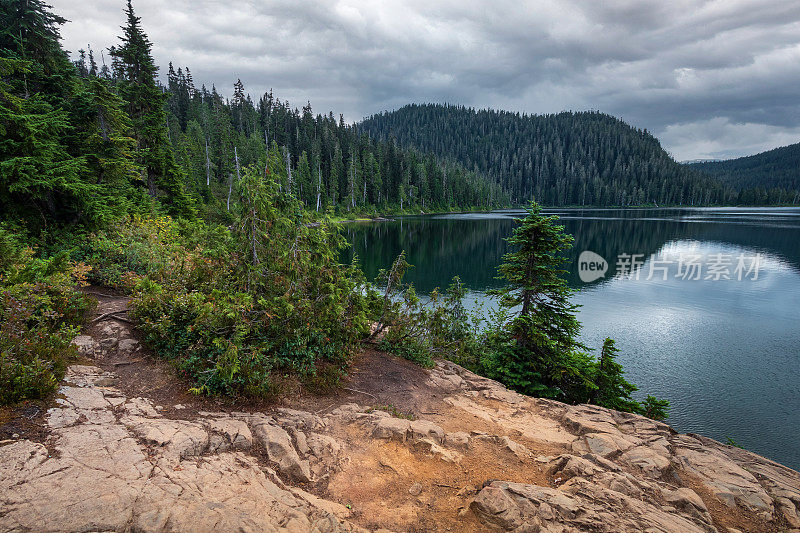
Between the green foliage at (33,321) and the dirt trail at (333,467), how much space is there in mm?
362

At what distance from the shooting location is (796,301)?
88.7ft

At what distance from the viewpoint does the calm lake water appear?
1449 cm

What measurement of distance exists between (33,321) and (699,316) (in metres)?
32.8

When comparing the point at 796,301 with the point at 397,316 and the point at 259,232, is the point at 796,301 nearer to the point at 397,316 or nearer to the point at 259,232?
the point at 397,316

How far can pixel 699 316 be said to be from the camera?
24.4 metres

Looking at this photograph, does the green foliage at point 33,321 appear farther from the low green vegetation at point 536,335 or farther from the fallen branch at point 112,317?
the low green vegetation at point 536,335

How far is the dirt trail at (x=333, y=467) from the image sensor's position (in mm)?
4387

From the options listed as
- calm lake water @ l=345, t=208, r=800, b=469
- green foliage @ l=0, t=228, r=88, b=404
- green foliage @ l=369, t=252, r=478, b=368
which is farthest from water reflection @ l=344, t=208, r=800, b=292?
green foliage @ l=0, t=228, r=88, b=404

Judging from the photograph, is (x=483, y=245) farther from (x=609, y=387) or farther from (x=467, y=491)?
(x=467, y=491)

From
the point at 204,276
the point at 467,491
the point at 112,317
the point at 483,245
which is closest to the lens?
the point at 467,491

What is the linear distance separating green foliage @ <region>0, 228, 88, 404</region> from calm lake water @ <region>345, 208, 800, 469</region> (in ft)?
60.2

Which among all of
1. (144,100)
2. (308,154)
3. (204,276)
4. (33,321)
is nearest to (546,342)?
(204,276)

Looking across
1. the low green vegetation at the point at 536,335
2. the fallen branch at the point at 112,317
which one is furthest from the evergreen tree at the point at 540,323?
the fallen branch at the point at 112,317

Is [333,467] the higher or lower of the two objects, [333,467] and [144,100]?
the lower
